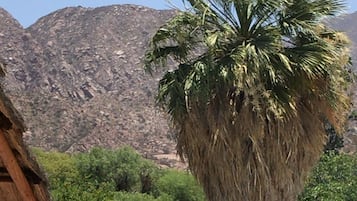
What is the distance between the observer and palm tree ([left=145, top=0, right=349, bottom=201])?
10336mm

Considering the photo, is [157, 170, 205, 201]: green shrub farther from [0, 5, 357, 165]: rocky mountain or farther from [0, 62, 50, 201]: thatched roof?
[0, 62, 50, 201]: thatched roof

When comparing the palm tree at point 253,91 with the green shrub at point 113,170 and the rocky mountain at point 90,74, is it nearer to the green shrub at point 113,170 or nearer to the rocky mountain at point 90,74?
the green shrub at point 113,170

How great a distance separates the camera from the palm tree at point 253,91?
33.9 feet

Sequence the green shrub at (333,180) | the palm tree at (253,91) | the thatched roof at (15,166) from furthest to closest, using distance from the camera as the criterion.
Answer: the green shrub at (333,180), the palm tree at (253,91), the thatched roof at (15,166)

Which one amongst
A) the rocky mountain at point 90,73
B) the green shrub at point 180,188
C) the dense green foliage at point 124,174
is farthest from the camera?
the rocky mountain at point 90,73

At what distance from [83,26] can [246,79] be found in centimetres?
6109

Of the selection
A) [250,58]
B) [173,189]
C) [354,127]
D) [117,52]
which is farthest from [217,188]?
[117,52]

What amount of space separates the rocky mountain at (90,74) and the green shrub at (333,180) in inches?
987

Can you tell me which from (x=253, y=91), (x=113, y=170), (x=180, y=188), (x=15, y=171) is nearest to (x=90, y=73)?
(x=113, y=170)

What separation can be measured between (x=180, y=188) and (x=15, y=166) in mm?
30092

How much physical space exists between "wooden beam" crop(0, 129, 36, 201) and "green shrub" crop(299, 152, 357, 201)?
1764cm

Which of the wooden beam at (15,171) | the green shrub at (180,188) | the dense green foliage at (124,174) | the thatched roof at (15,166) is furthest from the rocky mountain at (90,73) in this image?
the wooden beam at (15,171)

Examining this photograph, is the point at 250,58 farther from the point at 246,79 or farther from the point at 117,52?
the point at 117,52

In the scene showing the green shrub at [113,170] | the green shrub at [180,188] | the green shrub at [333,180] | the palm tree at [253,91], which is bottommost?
the green shrub at [180,188]
